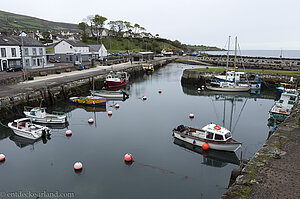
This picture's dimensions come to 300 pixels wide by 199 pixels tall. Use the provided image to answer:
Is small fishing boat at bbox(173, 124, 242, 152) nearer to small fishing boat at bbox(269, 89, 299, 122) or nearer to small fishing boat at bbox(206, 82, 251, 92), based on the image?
small fishing boat at bbox(269, 89, 299, 122)

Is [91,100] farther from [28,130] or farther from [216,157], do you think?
[216,157]

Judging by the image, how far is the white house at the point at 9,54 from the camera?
36.8m

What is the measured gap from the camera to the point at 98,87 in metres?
40.6

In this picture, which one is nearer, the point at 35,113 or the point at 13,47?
the point at 35,113

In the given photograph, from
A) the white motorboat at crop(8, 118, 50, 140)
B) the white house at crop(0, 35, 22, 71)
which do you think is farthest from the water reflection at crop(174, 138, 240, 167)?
the white house at crop(0, 35, 22, 71)

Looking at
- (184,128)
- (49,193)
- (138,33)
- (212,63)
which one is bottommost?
(49,193)

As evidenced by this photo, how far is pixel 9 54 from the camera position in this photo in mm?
37844

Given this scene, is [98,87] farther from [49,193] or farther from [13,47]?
[49,193]

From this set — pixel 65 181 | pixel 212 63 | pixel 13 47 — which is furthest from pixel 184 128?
pixel 212 63

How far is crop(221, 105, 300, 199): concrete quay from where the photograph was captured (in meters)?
8.49

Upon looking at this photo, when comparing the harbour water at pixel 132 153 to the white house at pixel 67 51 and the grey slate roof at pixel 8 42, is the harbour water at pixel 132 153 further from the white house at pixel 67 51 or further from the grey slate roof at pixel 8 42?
the white house at pixel 67 51

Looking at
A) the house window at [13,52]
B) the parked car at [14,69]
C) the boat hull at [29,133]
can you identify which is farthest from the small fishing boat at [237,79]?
the house window at [13,52]

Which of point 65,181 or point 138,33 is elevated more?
point 138,33

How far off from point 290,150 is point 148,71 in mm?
57536
